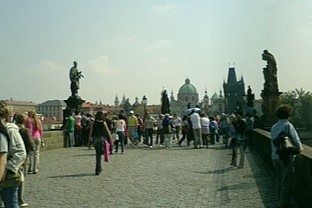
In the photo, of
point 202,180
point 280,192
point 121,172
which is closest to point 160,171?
point 121,172

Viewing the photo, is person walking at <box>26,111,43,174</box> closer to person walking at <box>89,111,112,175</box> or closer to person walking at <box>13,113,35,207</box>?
person walking at <box>89,111,112,175</box>

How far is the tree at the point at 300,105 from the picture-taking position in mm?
87331

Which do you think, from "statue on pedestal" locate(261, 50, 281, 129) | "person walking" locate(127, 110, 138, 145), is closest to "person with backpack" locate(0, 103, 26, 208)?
"person walking" locate(127, 110, 138, 145)

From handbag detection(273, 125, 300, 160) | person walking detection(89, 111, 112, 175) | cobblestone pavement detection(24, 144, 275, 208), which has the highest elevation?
person walking detection(89, 111, 112, 175)

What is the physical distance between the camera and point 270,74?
2934cm

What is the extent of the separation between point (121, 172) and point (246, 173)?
3.36 metres

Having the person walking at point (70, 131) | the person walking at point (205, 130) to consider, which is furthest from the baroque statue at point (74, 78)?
the person walking at point (205, 130)

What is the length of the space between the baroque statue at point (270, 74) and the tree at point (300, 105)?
178 feet

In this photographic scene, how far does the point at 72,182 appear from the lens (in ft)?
38.1

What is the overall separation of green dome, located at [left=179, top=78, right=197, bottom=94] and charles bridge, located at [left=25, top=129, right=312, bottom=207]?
6627 inches

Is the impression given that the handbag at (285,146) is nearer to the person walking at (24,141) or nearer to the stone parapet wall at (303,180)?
the stone parapet wall at (303,180)

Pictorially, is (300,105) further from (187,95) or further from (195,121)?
(187,95)

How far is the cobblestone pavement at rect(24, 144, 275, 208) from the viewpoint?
8945 mm

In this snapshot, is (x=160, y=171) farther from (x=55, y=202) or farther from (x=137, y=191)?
(x=55, y=202)
